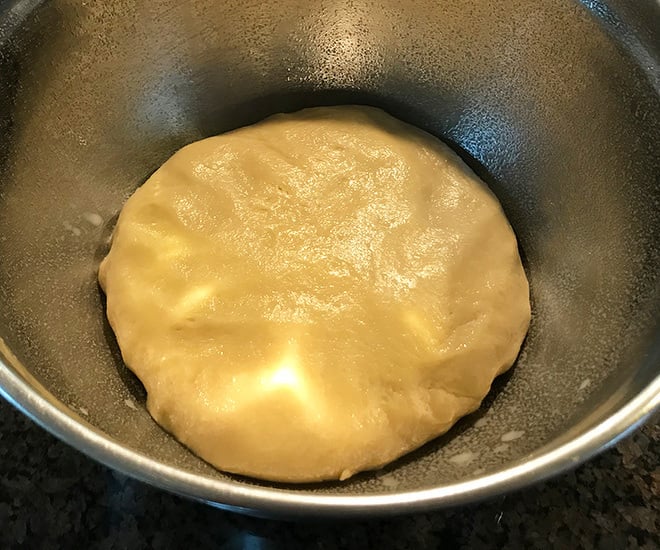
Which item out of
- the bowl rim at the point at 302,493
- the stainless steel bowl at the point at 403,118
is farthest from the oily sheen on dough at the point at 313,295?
the bowl rim at the point at 302,493

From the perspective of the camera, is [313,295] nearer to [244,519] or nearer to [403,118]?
[244,519]

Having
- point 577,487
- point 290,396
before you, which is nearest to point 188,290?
point 290,396

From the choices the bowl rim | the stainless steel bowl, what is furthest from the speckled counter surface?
the bowl rim

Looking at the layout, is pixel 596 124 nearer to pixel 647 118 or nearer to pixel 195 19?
pixel 647 118

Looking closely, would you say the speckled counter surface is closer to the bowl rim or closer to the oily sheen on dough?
the oily sheen on dough

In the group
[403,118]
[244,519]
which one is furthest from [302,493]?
[403,118]

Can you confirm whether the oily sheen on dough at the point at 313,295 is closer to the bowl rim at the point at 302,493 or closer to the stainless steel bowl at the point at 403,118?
the stainless steel bowl at the point at 403,118
